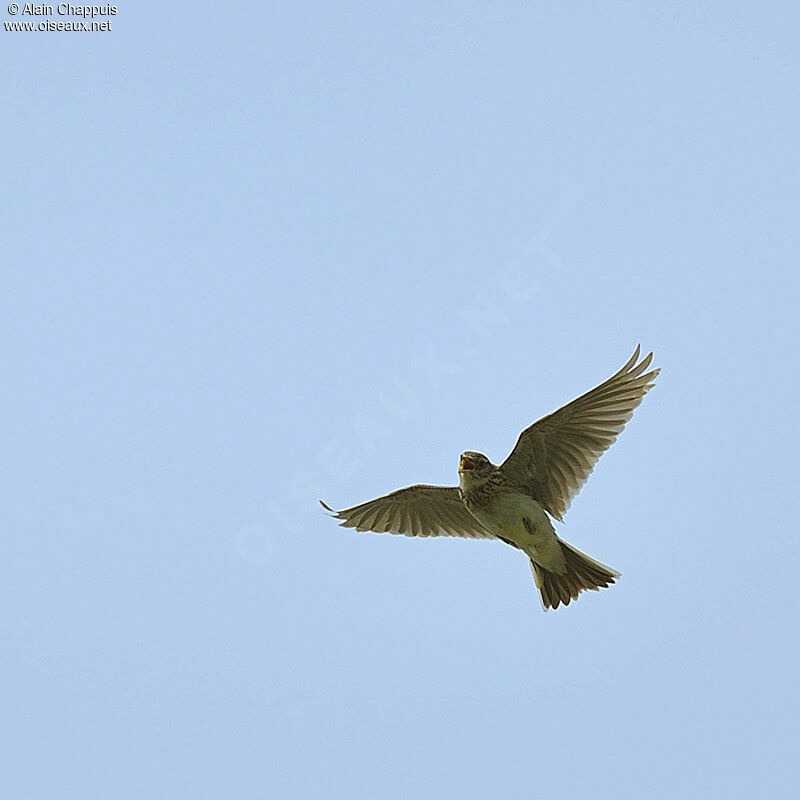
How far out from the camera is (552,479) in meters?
13.0

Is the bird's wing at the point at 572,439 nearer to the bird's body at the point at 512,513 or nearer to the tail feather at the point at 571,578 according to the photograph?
the bird's body at the point at 512,513

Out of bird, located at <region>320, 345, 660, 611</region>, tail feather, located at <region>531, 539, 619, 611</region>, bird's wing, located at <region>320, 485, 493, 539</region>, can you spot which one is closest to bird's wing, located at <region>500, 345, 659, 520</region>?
bird, located at <region>320, 345, 660, 611</region>

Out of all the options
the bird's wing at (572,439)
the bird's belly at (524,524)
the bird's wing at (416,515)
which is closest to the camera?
the bird's wing at (572,439)

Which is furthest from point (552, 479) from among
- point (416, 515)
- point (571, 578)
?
point (416, 515)

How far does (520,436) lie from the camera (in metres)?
12.7

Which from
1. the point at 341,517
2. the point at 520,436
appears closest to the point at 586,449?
the point at 520,436

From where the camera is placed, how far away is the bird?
12.4 m

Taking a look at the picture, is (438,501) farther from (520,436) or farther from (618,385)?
(618,385)

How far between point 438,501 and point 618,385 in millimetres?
2704

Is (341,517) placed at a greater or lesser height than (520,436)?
greater

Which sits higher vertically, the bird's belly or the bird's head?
the bird's head

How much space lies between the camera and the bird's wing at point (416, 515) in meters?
13.9

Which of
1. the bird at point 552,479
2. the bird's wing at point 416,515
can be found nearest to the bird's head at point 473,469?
the bird at point 552,479

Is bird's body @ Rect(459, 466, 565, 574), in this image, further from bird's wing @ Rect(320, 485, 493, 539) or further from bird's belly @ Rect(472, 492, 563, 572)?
bird's wing @ Rect(320, 485, 493, 539)
